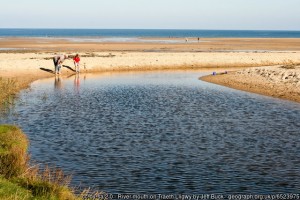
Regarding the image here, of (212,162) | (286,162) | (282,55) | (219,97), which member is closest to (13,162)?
(212,162)

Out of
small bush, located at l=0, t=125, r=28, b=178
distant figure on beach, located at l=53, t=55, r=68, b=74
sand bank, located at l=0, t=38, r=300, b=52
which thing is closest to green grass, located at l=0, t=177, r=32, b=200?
small bush, located at l=0, t=125, r=28, b=178

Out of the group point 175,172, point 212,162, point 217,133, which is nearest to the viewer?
point 175,172

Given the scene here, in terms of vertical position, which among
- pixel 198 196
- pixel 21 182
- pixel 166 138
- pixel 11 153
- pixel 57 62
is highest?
pixel 11 153

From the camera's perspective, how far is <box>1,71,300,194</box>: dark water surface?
17172 mm

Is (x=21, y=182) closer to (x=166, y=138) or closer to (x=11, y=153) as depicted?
(x=11, y=153)

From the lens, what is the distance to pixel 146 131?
25047mm

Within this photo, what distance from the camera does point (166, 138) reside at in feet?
77.0

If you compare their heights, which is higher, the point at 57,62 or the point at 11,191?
the point at 11,191

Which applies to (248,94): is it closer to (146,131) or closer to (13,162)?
(146,131)

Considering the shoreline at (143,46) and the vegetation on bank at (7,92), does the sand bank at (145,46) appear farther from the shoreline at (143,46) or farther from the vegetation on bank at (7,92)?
the vegetation on bank at (7,92)

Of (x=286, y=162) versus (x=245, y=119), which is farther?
(x=245, y=119)

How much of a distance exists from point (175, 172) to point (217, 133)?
7299 mm

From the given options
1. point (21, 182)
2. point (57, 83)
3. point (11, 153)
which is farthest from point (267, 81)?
point (21, 182)

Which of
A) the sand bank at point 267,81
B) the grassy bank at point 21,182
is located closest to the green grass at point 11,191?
the grassy bank at point 21,182
